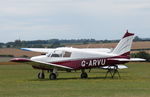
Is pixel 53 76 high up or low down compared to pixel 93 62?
down

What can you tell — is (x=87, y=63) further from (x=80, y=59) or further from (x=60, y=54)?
(x=60, y=54)

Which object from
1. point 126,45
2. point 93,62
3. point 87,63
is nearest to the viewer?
point 93,62

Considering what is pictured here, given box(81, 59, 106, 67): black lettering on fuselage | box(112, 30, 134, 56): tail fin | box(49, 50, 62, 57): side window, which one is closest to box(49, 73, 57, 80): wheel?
box(49, 50, 62, 57): side window

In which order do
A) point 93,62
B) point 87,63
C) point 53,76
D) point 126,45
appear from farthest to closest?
point 126,45, point 87,63, point 93,62, point 53,76

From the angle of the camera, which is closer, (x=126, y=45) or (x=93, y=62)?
(x=93, y=62)

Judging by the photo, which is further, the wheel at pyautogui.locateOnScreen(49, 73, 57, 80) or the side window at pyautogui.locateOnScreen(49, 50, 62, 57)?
the side window at pyautogui.locateOnScreen(49, 50, 62, 57)

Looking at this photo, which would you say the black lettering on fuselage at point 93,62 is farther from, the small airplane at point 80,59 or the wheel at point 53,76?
the wheel at point 53,76

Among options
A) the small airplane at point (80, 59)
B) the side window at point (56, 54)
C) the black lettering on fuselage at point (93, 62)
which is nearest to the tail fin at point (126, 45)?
the small airplane at point (80, 59)

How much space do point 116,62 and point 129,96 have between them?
1303cm

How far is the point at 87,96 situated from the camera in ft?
56.3

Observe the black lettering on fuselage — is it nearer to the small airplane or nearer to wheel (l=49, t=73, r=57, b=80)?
the small airplane

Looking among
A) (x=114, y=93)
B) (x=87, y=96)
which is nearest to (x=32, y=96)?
(x=87, y=96)

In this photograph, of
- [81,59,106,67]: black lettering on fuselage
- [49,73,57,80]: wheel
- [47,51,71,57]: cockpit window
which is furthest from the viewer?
[47,51,71,57]: cockpit window

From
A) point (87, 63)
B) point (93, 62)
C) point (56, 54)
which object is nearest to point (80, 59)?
point (87, 63)
